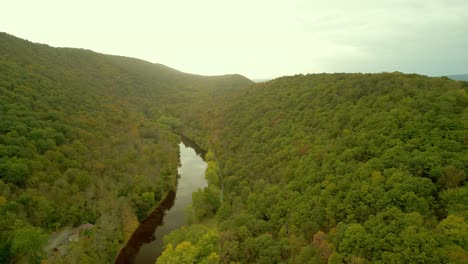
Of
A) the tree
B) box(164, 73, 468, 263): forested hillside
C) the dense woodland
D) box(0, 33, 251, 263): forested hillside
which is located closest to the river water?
box(0, 33, 251, 263): forested hillside

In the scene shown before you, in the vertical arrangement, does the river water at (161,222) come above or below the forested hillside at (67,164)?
below

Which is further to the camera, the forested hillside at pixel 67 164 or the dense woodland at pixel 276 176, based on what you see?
the forested hillside at pixel 67 164

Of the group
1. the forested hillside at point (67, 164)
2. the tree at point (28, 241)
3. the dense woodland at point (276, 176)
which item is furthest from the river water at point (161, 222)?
the tree at point (28, 241)

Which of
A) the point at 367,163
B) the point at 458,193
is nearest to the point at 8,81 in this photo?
the point at 367,163

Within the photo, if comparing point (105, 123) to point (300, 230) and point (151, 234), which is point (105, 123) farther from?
point (300, 230)

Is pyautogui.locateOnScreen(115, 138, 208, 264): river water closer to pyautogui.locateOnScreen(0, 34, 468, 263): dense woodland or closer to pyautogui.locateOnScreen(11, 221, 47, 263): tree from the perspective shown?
pyautogui.locateOnScreen(0, 34, 468, 263): dense woodland

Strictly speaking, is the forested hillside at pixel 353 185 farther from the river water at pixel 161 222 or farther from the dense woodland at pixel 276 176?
the river water at pixel 161 222
